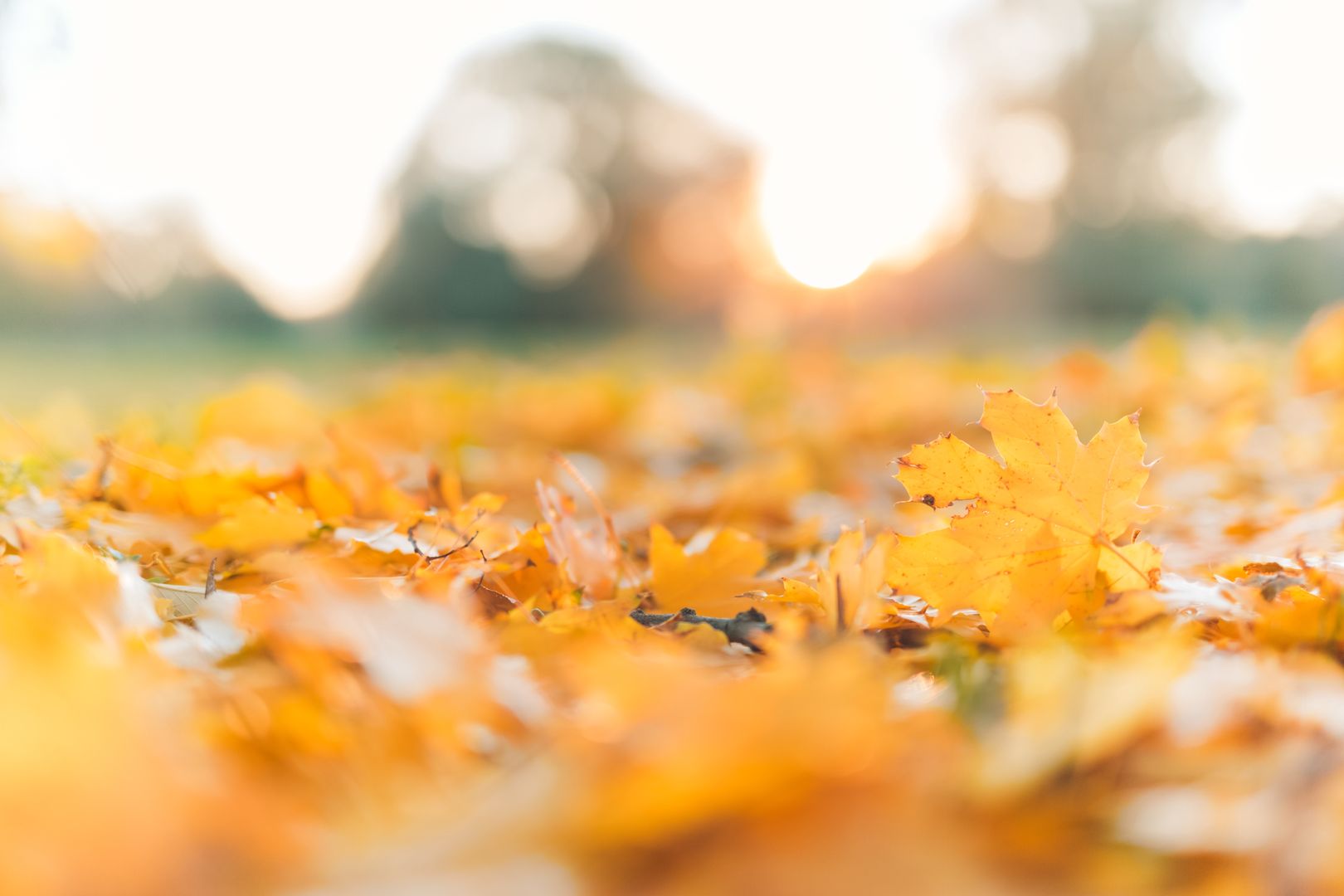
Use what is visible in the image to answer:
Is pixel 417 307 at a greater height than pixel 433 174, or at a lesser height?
lesser

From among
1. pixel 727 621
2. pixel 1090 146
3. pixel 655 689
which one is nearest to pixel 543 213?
pixel 1090 146

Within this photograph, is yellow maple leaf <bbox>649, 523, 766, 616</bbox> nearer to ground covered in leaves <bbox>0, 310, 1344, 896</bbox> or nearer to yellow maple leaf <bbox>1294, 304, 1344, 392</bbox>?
ground covered in leaves <bbox>0, 310, 1344, 896</bbox>

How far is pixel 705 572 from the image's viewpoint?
0.88 metres

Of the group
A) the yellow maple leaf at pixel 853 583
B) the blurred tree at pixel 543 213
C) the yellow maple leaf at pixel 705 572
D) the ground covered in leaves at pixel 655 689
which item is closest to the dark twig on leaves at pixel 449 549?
the ground covered in leaves at pixel 655 689

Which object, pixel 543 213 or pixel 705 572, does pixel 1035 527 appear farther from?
pixel 543 213

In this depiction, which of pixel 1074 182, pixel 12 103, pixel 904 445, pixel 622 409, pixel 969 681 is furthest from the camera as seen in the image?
pixel 1074 182

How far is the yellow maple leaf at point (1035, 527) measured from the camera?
776 mm

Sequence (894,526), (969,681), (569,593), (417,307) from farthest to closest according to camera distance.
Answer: (417,307), (894,526), (569,593), (969,681)

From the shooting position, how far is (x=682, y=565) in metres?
0.88

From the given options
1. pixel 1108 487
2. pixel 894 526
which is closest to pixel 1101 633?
pixel 1108 487

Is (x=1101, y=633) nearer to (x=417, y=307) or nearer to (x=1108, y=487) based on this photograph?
(x=1108, y=487)

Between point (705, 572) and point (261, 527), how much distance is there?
1.27ft

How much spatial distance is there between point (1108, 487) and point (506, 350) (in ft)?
26.9

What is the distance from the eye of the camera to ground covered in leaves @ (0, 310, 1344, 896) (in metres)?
0.38
